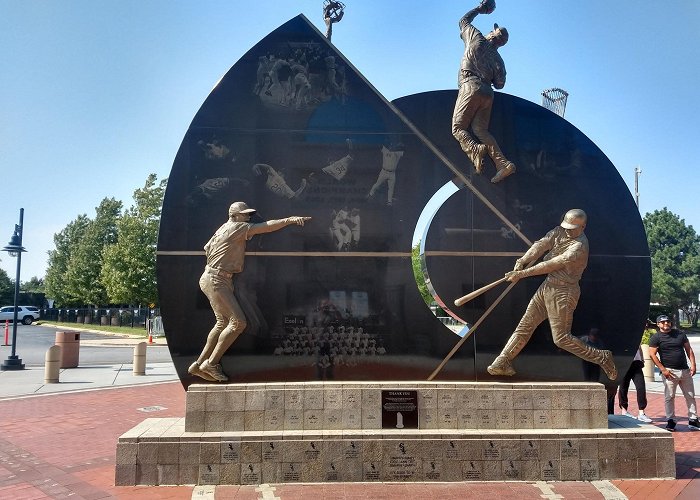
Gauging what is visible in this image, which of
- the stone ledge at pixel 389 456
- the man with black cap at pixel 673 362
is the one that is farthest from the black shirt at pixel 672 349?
the stone ledge at pixel 389 456

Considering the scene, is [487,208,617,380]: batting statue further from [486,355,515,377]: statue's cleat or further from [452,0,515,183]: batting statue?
[452,0,515,183]: batting statue

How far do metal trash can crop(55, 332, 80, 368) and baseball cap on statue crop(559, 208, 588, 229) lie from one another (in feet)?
54.5

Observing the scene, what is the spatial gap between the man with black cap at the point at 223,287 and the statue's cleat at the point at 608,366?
4.79 m

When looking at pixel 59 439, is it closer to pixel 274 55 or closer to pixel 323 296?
pixel 323 296

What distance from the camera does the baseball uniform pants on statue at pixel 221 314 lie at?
6586 millimetres

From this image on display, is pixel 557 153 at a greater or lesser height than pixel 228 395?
greater

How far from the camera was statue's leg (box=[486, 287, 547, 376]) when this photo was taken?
273 inches

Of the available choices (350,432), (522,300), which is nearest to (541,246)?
(522,300)

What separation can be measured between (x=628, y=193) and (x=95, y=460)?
8418mm

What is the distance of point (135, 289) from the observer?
36625 millimetres

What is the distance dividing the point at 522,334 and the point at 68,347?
1604 cm

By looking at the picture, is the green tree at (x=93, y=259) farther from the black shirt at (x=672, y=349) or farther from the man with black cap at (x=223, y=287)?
the black shirt at (x=672, y=349)

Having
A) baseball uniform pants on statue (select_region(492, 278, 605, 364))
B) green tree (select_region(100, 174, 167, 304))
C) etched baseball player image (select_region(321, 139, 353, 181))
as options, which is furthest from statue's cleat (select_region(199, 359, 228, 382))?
green tree (select_region(100, 174, 167, 304))

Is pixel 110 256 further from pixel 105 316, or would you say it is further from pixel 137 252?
pixel 105 316
